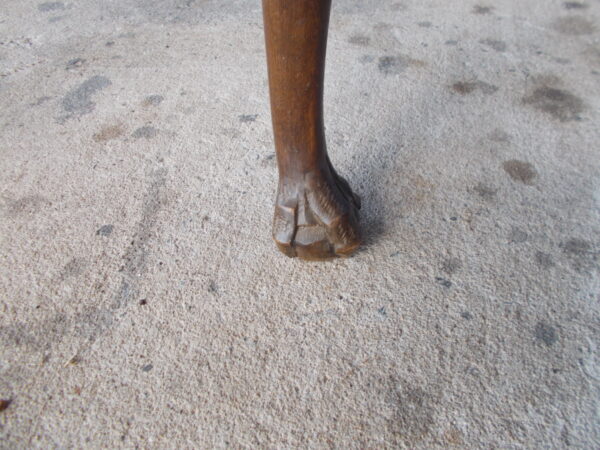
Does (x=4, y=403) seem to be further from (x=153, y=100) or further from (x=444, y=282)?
(x=153, y=100)

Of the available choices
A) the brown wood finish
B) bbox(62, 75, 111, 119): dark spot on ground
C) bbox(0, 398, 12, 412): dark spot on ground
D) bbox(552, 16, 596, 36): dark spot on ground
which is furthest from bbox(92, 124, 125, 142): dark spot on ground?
bbox(552, 16, 596, 36): dark spot on ground

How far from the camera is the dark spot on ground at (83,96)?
142 cm

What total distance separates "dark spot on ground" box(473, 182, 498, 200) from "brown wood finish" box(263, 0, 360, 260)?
0.30 meters

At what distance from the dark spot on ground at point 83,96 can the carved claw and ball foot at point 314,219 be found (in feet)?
2.56

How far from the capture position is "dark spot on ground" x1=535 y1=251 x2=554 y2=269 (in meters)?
0.97

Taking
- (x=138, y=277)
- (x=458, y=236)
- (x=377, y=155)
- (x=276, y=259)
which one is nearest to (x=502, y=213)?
(x=458, y=236)

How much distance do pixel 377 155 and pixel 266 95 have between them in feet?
1.37

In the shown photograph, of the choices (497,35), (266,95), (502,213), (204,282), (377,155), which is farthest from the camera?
(497,35)

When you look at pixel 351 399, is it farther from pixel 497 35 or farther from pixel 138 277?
pixel 497 35

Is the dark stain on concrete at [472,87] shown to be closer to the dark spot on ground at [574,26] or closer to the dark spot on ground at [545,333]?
the dark spot on ground at [574,26]

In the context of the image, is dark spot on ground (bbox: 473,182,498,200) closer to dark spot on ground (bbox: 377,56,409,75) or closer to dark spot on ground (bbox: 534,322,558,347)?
dark spot on ground (bbox: 534,322,558,347)

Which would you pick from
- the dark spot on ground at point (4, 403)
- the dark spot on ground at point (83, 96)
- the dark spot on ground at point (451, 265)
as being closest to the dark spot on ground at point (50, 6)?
the dark spot on ground at point (83, 96)

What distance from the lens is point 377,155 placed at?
123cm

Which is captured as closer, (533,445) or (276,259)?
(533,445)
